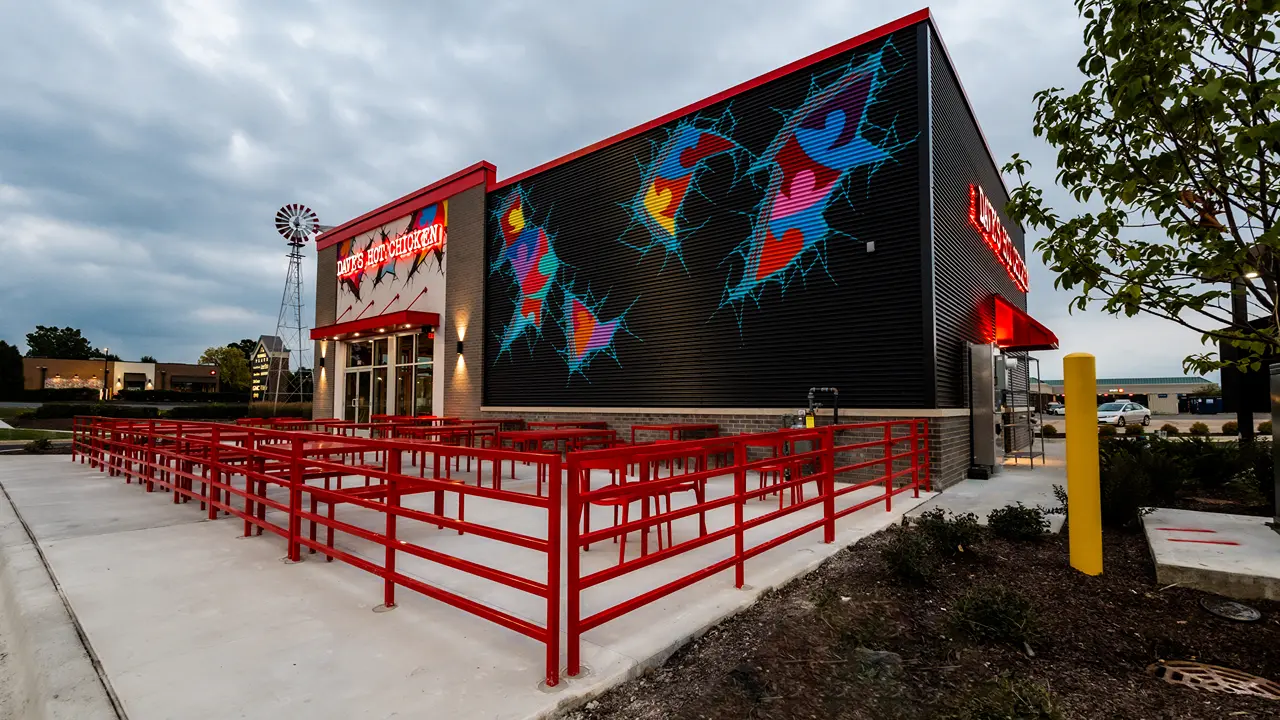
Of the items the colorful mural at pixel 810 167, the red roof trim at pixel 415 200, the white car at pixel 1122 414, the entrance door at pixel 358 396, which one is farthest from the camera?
the white car at pixel 1122 414

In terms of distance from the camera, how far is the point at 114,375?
241ft

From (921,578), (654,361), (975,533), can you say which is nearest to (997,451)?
(654,361)

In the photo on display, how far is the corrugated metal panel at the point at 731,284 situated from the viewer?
938cm

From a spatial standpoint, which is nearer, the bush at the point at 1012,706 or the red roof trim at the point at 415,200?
the bush at the point at 1012,706

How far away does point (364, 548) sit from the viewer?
5324mm

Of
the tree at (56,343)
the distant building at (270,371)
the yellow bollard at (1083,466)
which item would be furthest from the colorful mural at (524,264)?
the tree at (56,343)

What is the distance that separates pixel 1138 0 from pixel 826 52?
313 inches

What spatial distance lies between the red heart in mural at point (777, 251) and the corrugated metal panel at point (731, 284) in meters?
0.27

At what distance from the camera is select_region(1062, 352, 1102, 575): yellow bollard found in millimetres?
4383

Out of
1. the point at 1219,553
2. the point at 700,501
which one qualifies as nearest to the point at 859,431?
the point at 1219,553

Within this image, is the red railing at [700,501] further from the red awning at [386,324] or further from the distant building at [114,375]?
the distant building at [114,375]

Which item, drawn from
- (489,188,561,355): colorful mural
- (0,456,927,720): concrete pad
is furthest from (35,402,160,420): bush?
(0,456,927,720): concrete pad

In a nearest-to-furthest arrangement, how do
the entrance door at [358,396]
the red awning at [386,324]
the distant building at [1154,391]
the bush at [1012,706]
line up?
1. the bush at [1012,706]
2. the red awning at [386,324]
3. the entrance door at [358,396]
4. the distant building at [1154,391]

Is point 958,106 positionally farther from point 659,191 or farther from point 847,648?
point 847,648
